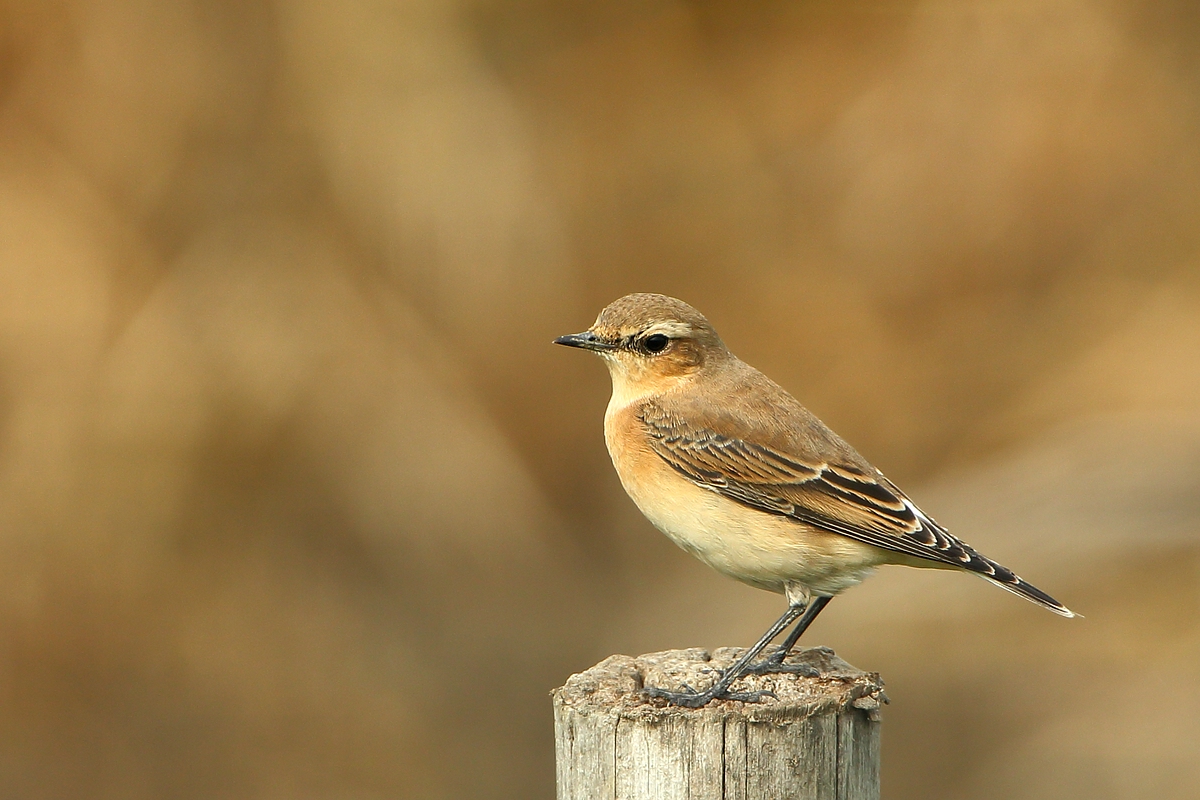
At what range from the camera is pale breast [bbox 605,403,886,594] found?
5645mm

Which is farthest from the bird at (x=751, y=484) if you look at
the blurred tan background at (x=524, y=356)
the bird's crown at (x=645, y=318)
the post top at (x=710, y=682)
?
the blurred tan background at (x=524, y=356)

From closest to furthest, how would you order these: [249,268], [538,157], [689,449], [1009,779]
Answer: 1. [689,449]
2. [1009,779]
3. [249,268]
4. [538,157]

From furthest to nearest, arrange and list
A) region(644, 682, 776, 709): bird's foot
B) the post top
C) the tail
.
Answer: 1. the tail
2. region(644, 682, 776, 709): bird's foot
3. the post top

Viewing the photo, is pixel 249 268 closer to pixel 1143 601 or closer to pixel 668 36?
pixel 668 36

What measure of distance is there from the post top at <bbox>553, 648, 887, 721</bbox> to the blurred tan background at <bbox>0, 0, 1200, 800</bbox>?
480 centimetres

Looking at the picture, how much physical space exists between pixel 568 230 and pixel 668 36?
6.11ft

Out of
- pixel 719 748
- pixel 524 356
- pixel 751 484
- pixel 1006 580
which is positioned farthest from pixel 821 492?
pixel 524 356

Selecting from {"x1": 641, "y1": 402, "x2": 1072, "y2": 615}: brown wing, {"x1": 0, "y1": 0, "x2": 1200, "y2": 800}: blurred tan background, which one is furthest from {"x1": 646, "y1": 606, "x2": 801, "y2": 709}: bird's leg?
{"x1": 0, "y1": 0, "x2": 1200, "y2": 800}: blurred tan background

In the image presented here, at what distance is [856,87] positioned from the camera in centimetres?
1084

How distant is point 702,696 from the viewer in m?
4.59

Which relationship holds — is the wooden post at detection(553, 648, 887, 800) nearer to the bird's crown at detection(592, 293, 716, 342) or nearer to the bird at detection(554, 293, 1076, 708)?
the bird at detection(554, 293, 1076, 708)

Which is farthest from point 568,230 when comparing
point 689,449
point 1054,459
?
point 689,449

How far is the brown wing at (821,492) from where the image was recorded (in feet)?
18.2

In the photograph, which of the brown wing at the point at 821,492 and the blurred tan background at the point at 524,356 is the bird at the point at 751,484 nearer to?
the brown wing at the point at 821,492
